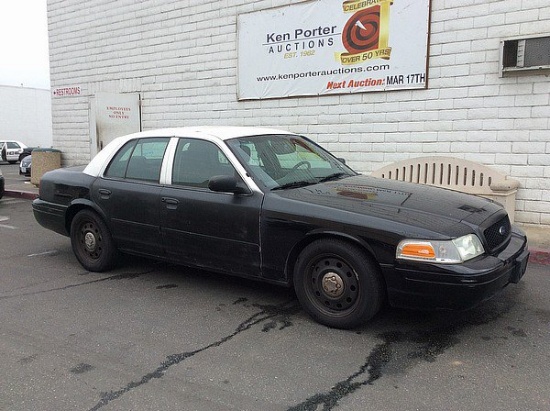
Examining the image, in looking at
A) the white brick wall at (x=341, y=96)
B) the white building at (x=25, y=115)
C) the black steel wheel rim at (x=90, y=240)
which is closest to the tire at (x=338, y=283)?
the black steel wheel rim at (x=90, y=240)

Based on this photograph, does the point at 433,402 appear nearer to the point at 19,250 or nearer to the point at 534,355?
the point at 534,355

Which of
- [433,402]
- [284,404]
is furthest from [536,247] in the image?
[284,404]

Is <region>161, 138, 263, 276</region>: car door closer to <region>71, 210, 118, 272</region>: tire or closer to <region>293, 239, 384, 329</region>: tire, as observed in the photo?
<region>293, 239, 384, 329</region>: tire

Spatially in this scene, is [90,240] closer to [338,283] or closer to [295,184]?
[295,184]

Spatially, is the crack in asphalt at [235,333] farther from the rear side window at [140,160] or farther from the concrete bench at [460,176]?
the concrete bench at [460,176]

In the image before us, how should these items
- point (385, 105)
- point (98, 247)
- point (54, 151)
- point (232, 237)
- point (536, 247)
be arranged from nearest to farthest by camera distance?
1. point (232, 237)
2. point (98, 247)
3. point (536, 247)
4. point (385, 105)
5. point (54, 151)

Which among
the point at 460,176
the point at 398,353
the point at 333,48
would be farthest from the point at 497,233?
the point at 333,48

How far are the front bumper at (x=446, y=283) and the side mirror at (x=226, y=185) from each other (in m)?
1.39

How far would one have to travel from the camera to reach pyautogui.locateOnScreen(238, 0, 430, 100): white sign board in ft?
25.8

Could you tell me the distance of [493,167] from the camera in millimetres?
7402

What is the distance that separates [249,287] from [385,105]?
15.4 feet

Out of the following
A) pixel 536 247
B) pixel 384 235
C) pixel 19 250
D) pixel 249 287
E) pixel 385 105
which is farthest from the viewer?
pixel 385 105

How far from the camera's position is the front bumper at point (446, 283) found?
11.0 feet

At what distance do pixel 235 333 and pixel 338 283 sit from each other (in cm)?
89
